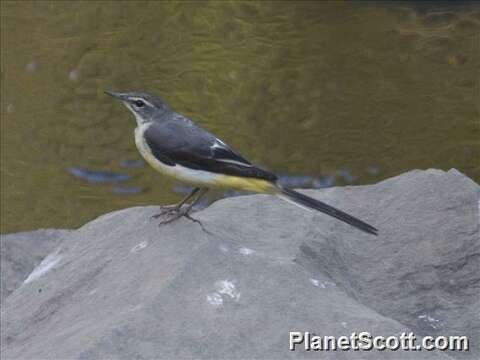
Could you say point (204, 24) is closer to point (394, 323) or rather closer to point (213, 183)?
point (213, 183)

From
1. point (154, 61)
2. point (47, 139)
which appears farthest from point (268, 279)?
point (154, 61)

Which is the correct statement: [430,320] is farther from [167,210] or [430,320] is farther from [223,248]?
[167,210]

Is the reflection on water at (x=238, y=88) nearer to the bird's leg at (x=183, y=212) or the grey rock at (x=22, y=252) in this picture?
the grey rock at (x=22, y=252)

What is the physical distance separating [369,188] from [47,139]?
3.80 m

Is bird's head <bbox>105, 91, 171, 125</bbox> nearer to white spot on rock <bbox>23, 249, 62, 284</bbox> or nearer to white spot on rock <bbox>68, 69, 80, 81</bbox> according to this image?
white spot on rock <bbox>23, 249, 62, 284</bbox>

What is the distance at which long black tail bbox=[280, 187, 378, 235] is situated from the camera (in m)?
4.91

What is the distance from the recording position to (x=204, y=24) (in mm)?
11086

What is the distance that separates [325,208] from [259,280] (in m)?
0.45

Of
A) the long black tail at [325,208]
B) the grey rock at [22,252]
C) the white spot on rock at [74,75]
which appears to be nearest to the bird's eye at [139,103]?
the long black tail at [325,208]

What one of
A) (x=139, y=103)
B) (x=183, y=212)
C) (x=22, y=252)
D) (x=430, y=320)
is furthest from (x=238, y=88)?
(x=430, y=320)

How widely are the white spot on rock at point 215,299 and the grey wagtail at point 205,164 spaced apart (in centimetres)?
61

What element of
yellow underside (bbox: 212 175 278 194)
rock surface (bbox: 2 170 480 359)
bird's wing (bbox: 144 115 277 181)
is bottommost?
rock surface (bbox: 2 170 480 359)

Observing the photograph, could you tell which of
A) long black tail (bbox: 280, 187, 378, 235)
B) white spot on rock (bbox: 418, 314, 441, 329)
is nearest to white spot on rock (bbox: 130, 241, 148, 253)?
long black tail (bbox: 280, 187, 378, 235)

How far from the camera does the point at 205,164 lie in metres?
4.96
